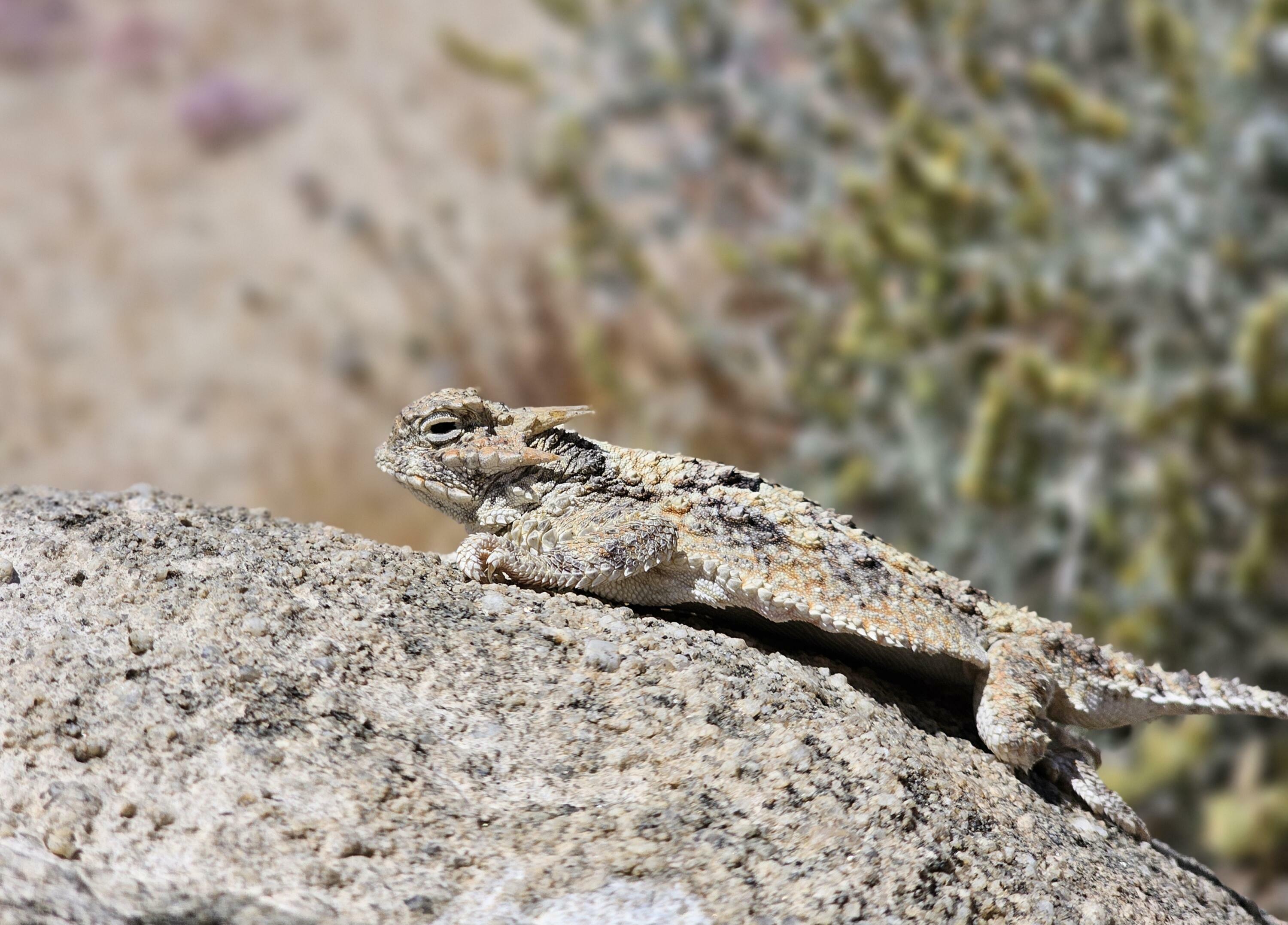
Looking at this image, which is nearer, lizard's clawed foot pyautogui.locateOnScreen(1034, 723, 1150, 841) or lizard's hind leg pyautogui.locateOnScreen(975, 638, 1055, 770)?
lizard's hind leg pyautogui.locateOnScreen(975, 638, 1055, 770)

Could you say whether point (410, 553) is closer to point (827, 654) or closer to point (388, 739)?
point (388, 739)

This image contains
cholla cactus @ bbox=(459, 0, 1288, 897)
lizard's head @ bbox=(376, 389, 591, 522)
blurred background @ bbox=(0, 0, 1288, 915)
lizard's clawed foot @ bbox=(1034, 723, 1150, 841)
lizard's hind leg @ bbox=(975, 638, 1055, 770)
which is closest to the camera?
lizard's hind leg @ bbox=(975, 638, 1055, 770)

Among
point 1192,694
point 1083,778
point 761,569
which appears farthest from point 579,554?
point 1192,694

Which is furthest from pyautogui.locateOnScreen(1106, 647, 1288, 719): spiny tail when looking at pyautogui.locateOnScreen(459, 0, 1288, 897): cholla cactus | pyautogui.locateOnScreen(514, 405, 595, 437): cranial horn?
pyautogui.locateOnScreen(459, 0, 1288, 897): cholla cactus

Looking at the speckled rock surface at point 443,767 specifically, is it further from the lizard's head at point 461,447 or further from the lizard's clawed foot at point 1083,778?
the lizard's head at point 461,447

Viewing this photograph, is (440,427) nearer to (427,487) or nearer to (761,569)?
(427,487)

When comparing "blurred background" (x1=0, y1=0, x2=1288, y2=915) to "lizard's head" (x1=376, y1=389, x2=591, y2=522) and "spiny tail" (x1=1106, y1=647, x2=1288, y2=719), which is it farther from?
"lizard's head" (x1=376, y1=389, x2=591, y2=522)

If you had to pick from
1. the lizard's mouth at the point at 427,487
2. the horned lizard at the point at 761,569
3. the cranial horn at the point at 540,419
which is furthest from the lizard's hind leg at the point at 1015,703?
the lizard's mouth at the point at 427,487
